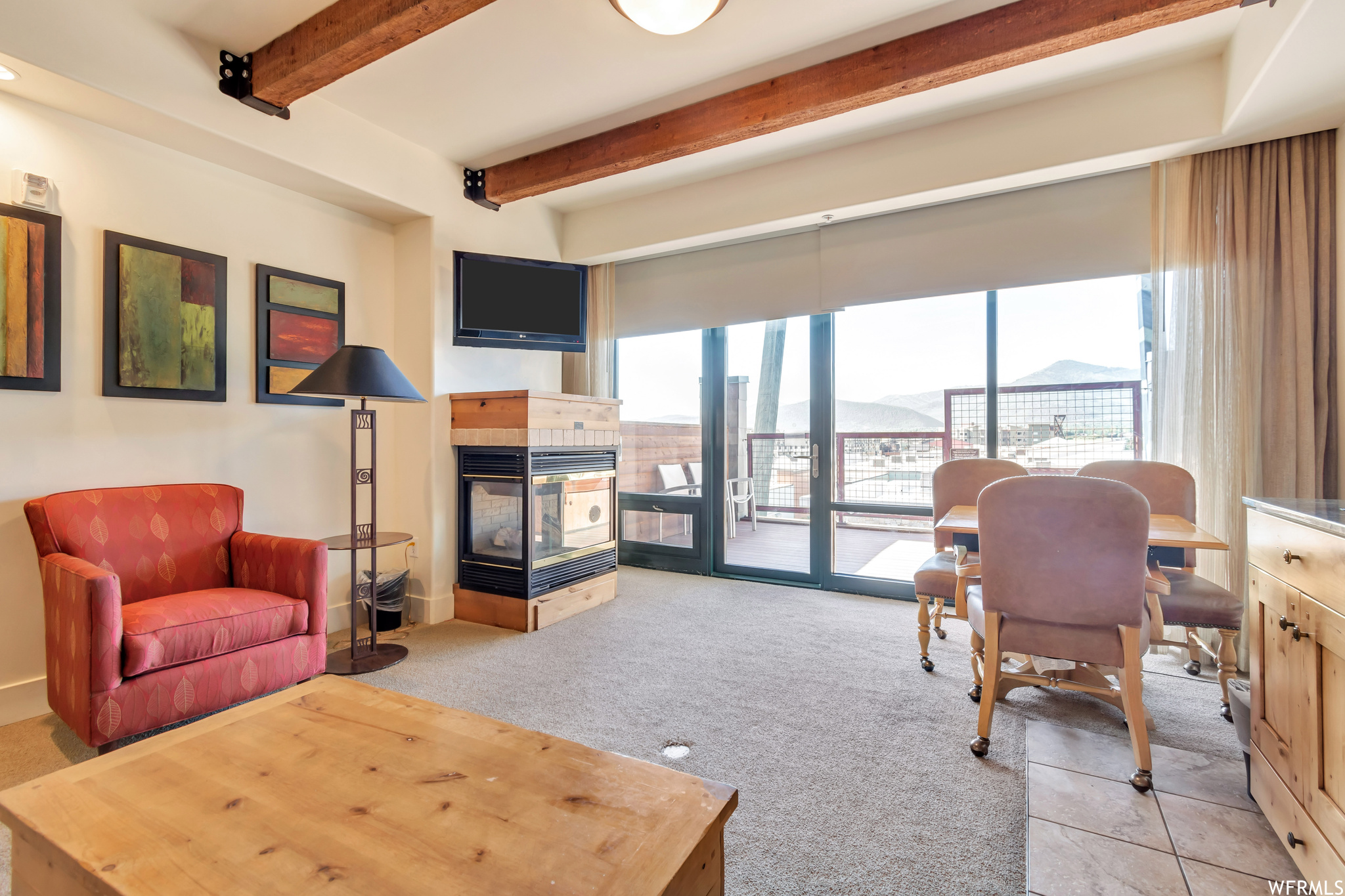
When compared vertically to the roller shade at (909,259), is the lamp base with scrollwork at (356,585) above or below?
below

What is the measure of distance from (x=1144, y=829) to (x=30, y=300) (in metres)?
4.14

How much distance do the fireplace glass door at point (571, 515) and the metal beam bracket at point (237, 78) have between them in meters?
2.18

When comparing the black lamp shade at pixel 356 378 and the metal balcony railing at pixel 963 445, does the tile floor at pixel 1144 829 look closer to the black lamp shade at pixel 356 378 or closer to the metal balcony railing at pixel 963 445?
the metal balcony railing at pixel 963 445

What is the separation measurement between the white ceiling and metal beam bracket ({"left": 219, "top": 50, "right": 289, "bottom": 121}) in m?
0.06

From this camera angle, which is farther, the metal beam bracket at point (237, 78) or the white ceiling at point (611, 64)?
the metal beam bracket at point (237, 78)

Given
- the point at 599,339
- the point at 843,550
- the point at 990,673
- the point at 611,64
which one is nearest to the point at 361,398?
the point at 611,64

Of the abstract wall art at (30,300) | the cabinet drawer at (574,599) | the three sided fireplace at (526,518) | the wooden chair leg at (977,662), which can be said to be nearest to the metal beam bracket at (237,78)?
the abstract wall art at (30,300)

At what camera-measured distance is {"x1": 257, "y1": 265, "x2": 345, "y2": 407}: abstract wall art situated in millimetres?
3102

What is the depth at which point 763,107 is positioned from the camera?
2.88 meters

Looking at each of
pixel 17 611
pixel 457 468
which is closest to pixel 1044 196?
pixel 457 468

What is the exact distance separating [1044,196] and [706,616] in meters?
3.07

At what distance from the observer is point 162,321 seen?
8.86 feet

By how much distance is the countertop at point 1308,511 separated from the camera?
129 cm

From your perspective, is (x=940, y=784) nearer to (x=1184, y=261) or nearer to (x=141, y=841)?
(x=141, y=841)
